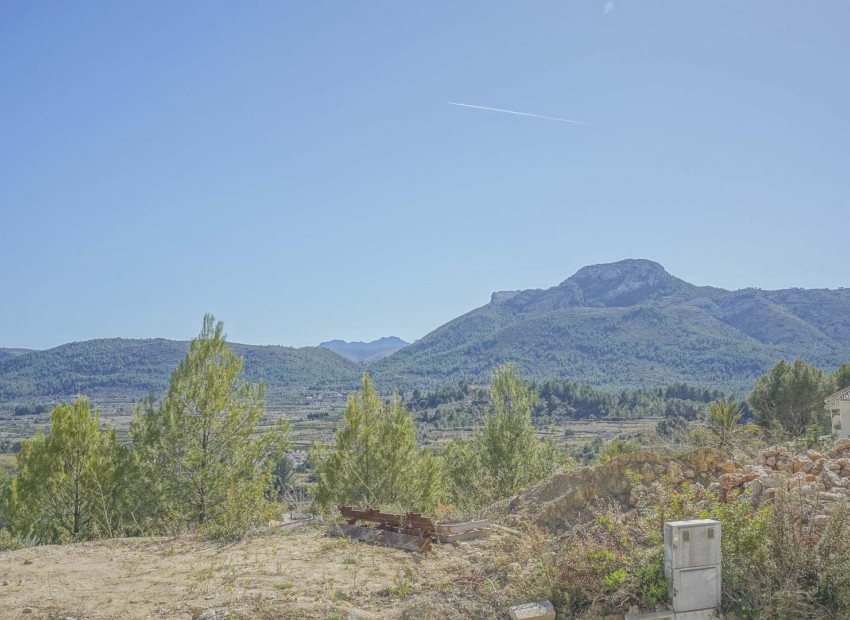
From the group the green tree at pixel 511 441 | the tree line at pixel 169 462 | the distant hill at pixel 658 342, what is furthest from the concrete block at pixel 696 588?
the distant hill at pixel 658 342

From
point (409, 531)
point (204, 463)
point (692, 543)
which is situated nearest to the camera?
point (692, 543)

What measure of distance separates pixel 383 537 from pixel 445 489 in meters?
12.2

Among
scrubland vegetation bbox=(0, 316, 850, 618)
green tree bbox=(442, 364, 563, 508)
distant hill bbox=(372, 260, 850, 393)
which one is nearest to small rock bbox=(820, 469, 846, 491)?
scrubland vegetation bbox=(0, 316, 850, 618)

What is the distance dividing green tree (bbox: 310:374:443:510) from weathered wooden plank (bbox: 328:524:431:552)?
7990 mm

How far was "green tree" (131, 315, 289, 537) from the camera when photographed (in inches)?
581

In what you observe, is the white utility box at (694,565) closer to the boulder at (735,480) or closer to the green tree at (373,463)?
the boulder at (735,480)

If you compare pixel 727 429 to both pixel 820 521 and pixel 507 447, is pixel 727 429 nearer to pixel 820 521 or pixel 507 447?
pixel 507 447

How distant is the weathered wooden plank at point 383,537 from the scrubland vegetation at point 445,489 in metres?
1.39

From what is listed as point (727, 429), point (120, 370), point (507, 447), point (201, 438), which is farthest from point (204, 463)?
point (120, 370)

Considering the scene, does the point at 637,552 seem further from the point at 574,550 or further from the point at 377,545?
the point at 377,545

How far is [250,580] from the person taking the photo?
303 inches

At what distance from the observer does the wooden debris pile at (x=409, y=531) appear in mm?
9070

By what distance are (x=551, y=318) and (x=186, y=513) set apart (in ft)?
517

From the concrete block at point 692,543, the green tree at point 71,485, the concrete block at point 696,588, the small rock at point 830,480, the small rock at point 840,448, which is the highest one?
the small rock at point 840,448
